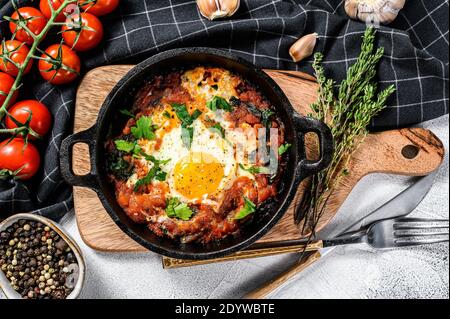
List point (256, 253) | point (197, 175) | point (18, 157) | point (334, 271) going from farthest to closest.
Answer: point (334, 271)
point (256, 253)
point (18, 157)
point (197, 175)

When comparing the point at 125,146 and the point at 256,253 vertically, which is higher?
the point at 125,146

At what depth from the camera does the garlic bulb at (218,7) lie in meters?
2.92

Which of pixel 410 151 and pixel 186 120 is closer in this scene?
pixel 186 120

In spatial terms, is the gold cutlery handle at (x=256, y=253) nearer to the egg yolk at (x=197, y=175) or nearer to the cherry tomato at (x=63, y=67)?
the egg yolk at (x=197, y=175)

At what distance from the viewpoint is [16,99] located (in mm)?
3033

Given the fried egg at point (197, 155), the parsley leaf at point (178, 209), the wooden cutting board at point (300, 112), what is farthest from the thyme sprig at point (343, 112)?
the parsley leaf at point (178, 209)

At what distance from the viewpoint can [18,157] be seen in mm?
2871

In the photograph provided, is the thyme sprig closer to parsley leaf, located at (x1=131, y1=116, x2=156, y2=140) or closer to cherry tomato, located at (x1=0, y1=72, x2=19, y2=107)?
parsley leaf, located at (x1=131, y1=116, x2=156, y2=140)

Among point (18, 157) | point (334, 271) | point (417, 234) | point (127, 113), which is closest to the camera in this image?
point (127, 113)

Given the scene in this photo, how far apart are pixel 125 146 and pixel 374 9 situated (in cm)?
167

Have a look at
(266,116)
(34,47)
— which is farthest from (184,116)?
(34,47)

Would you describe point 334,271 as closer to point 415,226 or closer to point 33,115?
point 415,226

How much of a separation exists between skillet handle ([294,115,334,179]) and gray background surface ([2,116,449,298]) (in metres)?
0.75

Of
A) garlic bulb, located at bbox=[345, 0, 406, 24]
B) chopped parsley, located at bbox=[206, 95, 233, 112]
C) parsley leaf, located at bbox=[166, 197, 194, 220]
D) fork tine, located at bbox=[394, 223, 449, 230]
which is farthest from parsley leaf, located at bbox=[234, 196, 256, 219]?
garlic bulb, located at bbox=[345, 0, 406, 24]
